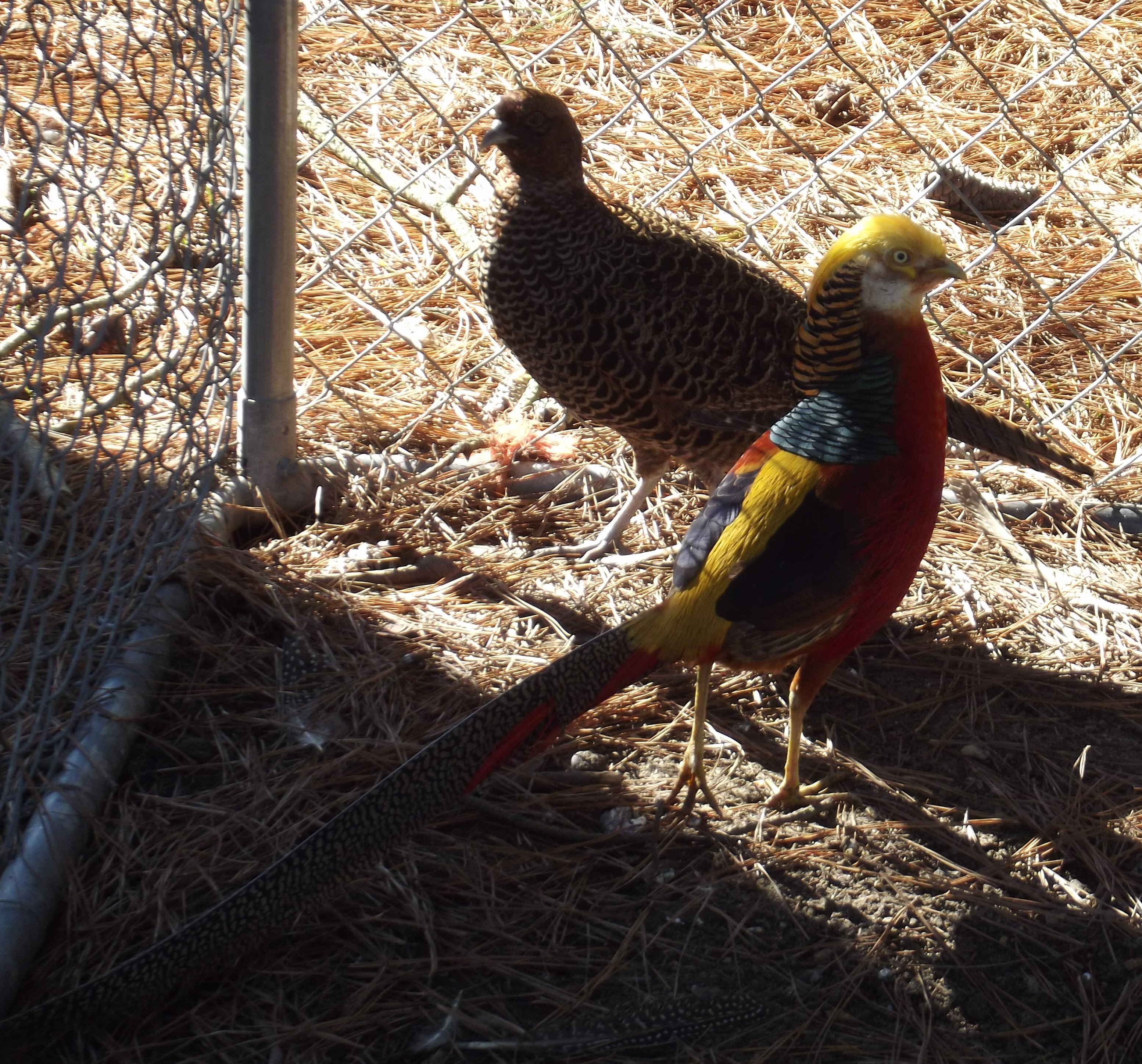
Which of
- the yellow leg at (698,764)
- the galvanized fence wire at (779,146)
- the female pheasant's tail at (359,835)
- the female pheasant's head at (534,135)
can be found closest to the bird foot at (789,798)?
the yellow leg at (698,764)

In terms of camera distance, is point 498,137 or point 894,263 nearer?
point 894,263

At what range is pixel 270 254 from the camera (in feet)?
8.65

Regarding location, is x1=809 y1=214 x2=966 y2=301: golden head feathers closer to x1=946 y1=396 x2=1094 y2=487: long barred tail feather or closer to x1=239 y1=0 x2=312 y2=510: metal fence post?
x1=946 y1=396 x2=1094 y2=487: long barred tail feather

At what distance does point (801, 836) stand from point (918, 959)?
A: 327mm

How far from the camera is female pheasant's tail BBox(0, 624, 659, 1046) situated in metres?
1.75

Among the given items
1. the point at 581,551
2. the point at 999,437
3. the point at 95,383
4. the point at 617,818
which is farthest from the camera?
the point at 95,383

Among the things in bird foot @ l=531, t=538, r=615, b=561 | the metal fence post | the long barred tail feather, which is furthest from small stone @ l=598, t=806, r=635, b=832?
the long barred tail feather

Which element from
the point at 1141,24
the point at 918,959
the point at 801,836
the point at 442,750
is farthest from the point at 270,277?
the point at 1141,24

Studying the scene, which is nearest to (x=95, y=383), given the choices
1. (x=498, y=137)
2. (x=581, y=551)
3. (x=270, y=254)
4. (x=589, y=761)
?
(x=270, y=254)

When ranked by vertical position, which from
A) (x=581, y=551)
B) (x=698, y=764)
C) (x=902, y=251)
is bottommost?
(x=698, y=764)

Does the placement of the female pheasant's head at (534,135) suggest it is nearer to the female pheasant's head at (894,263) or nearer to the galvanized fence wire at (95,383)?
the galvanized fence wire at (95,383)

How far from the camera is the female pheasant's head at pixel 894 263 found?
2207mm

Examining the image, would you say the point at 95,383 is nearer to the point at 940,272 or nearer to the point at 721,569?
the point at 721,569

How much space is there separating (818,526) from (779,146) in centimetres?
282
